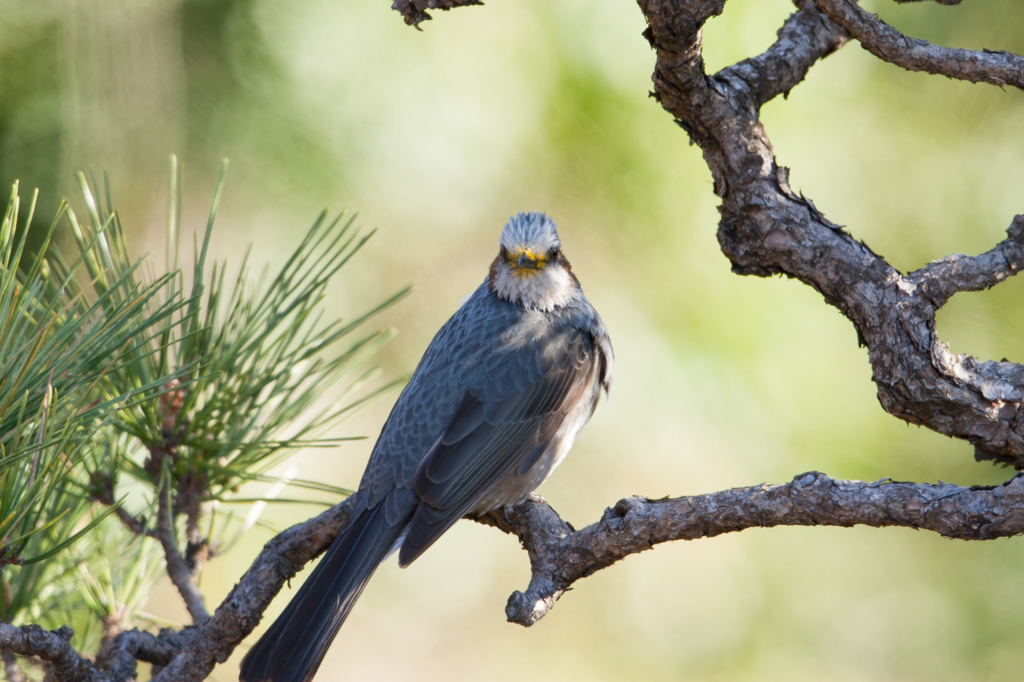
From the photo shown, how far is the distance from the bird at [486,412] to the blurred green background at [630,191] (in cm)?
34

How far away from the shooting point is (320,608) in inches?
71.9

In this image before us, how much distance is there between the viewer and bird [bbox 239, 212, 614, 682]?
2.00 meters

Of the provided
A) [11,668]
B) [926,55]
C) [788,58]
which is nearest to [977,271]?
[926,55]

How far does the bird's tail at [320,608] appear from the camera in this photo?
1.74 metres

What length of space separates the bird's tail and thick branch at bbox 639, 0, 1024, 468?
1067 millimetres

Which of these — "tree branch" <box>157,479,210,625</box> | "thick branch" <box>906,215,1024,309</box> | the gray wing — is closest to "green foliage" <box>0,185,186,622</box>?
"tree branch" <box>157,479,210,625</box>

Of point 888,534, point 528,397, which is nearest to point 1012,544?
point 888,534

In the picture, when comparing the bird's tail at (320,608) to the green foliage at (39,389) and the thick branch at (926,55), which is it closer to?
the green foliage at (39,389)

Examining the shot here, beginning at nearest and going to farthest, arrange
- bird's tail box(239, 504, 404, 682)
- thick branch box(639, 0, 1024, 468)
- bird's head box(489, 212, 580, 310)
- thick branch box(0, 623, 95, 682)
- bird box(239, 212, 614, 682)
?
1. thick branch box(0, 623, 95, 682)
2. thick branch box(639, 0, 1024, 468)
3. bird's tail box(239, 504, 404, 682)
4. bird box(239, 212, 614, 682)
5. bird's head box(489, 212, 580, 310)

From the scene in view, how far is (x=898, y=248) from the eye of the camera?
249 centimetres

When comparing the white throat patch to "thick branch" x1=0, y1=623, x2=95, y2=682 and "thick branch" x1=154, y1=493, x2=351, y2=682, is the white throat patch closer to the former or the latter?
"thick branch" x1=154, y1=493, x2=351, y2=682

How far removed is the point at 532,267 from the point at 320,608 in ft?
3.38

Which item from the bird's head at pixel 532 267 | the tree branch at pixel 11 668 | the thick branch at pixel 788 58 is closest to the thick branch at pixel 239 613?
the tree branch at pixel 11 668

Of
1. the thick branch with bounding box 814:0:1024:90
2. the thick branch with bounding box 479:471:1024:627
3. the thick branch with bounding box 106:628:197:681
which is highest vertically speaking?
the thick branch with bounding box 814:0:1024:90
